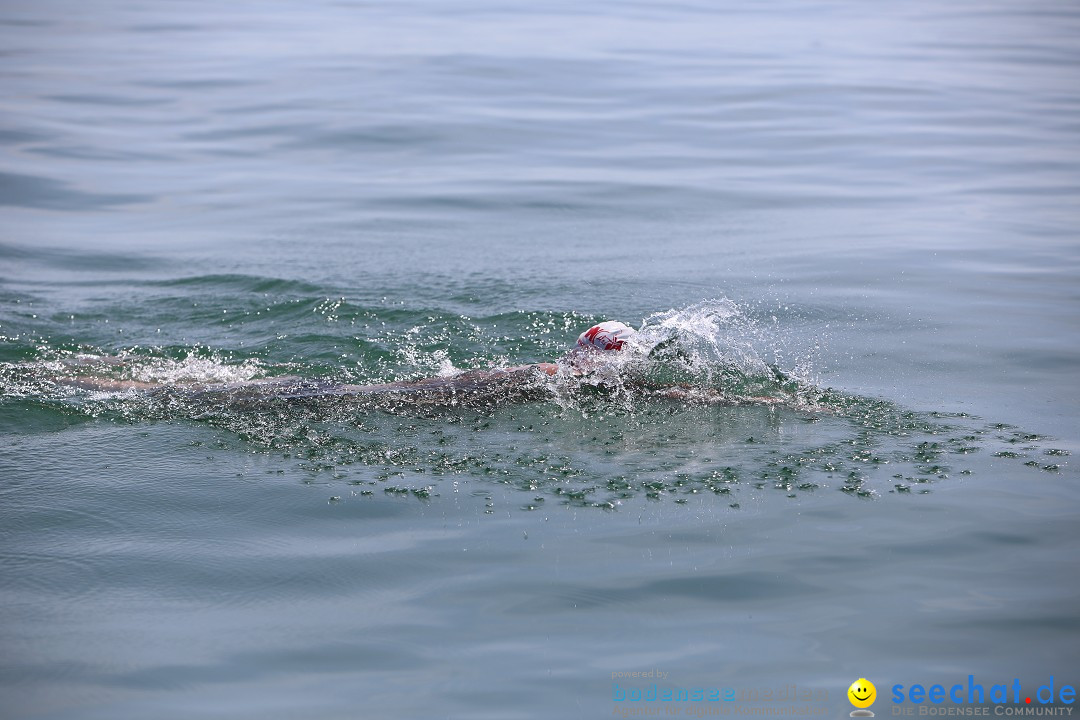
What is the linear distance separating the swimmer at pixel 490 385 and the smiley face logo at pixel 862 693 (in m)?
3.57

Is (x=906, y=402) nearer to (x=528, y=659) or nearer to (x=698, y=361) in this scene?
(x=698, y=361)

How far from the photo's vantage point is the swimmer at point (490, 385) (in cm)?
823

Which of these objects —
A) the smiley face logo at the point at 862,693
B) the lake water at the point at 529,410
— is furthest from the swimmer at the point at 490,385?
the smiley face logo at the point at 862,693

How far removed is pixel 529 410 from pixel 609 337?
2.55ft

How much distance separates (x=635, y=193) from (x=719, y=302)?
4682 millimetres

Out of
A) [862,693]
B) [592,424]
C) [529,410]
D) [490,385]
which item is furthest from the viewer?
[490,385]

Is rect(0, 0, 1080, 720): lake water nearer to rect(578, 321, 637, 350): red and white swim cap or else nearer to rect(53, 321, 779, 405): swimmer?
rect(53, 321, 779, 405): swimmer

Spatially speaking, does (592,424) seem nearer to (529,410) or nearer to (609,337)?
(529,410)

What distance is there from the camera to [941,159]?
17188mm

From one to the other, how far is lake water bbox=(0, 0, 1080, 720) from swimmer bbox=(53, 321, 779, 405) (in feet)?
0.45

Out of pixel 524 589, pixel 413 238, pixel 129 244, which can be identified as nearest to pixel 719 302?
pixel 413 238

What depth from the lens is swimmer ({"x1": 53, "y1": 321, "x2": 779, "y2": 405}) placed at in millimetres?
8234

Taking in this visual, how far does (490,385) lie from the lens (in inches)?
329

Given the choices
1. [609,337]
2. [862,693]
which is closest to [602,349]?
[609,337]
